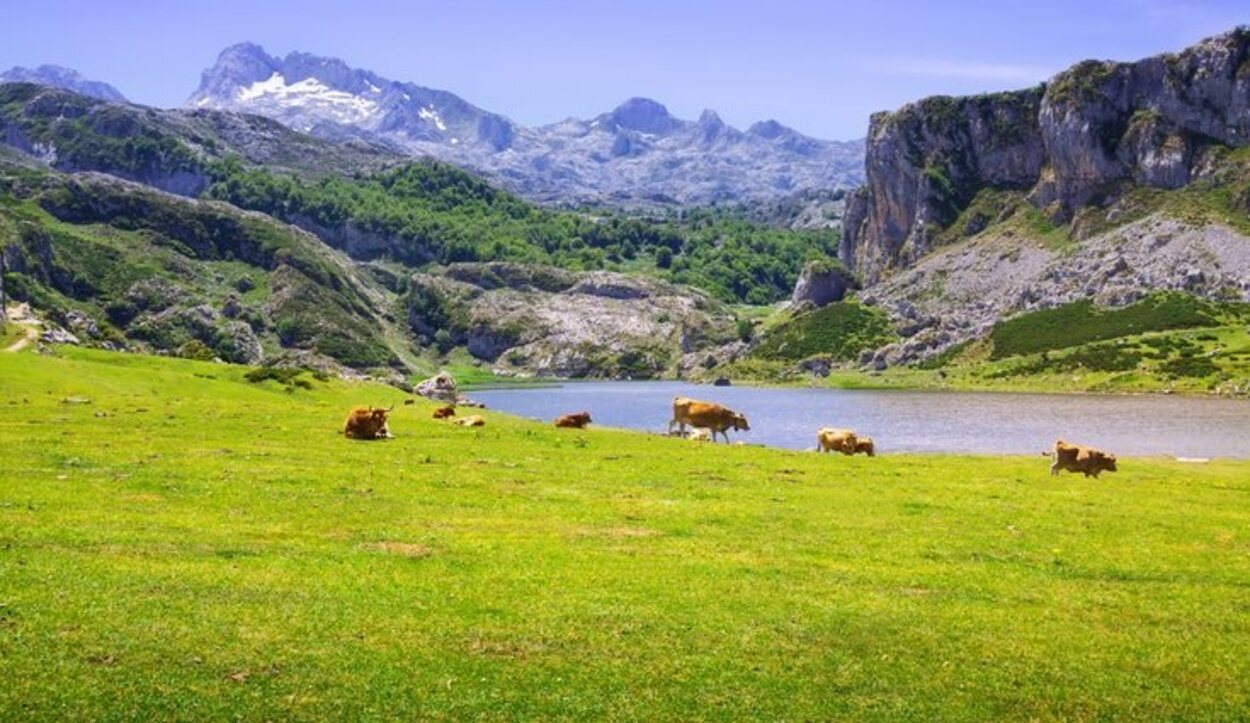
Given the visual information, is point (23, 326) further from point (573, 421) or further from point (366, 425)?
point (366, 425)

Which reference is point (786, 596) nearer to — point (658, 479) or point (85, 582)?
point (85, 582)

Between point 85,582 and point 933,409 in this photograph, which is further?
point 933,409

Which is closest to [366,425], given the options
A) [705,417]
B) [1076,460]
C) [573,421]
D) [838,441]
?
[573,421]

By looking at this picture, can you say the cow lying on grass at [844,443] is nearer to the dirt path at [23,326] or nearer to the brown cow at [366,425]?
the brown cow at [366,425]

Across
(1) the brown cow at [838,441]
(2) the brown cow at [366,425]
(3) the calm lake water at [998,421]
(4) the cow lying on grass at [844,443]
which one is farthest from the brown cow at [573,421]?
(3) the calm lake water at [998,421]

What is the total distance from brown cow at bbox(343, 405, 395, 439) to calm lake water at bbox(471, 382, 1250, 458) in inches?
2113

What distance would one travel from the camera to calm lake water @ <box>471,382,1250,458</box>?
95.8 m

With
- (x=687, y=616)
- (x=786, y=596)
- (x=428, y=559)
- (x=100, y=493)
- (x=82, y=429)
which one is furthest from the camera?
(x=82, y=429)

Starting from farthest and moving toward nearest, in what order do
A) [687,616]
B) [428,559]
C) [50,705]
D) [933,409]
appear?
[933,409]
[428,559]
[687,616]
[50,705]

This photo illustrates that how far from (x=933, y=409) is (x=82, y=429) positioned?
14176 cm

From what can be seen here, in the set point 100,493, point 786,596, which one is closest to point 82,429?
point 100,493

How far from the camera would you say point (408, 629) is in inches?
694

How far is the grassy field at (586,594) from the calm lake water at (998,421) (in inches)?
2397

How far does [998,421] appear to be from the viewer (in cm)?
13438
